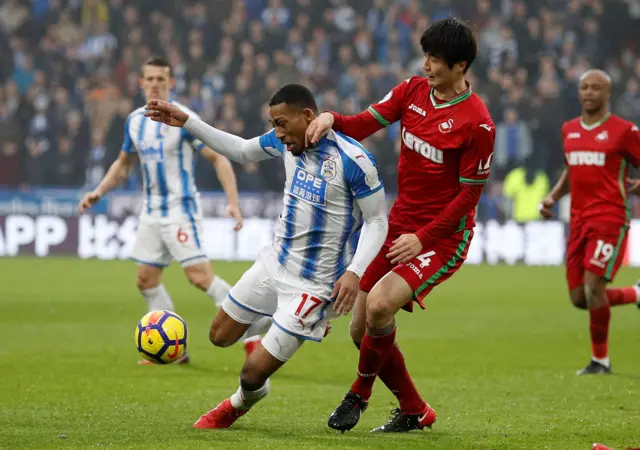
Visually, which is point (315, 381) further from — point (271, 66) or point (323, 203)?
point (271, 66)

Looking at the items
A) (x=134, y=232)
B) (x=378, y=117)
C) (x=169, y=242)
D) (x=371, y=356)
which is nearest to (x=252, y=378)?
(x=371, y=356)

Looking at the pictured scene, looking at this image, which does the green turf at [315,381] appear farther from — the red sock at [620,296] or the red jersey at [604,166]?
the red jersey at [604,166]

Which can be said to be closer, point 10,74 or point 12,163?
point 12,163

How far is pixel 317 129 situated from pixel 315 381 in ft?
10.2

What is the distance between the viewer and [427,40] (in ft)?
18.7

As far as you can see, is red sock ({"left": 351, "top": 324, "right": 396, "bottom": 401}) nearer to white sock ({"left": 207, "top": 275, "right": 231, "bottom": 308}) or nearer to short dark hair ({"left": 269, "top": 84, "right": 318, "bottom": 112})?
short dark hair ({"left": 269, "top": 84, "right": 318, "bottom": 112})

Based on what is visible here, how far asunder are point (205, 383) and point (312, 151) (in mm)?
2738

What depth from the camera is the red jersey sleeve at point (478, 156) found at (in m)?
5.67

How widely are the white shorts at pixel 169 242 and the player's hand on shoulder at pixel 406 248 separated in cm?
372

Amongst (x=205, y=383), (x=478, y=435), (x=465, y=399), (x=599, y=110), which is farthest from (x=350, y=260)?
(x=599, y=110)

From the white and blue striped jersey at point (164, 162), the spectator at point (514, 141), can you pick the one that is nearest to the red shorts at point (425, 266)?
the white and blue striped jersey at point (164, 162)

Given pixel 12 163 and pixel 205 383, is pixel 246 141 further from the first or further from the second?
pixel 12 163

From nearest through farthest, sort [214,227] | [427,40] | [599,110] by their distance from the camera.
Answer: [427,40] < [599,110] < [214,227]

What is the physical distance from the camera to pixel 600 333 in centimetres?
874
